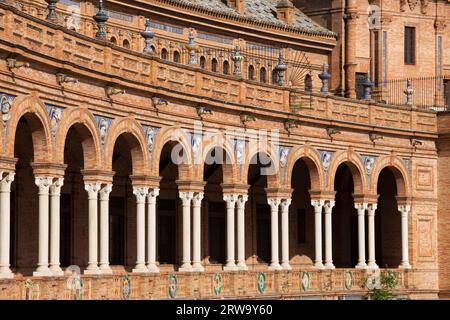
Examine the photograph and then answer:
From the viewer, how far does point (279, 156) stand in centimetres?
4966

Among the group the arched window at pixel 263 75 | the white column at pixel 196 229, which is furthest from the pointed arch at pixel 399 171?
the white column at pixel 196 229

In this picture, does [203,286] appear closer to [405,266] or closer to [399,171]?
[405,266]

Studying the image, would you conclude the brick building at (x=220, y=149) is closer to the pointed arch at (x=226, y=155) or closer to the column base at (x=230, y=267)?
the pointed arch at (x=226, y=155)

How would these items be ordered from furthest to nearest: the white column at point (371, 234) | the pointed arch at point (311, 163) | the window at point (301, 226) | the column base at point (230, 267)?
1. the window at point (301, 226)
2. the white column at point (371, 234)
3. the pointed arch at point (311, 163)
4. the column base at point (230, 267)

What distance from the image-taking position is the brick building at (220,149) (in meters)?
36.0

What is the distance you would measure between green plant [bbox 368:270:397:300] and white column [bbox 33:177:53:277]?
54.2ft

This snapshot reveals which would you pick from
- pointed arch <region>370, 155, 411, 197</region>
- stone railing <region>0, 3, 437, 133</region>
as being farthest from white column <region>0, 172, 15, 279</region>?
pointed arch <region>370, 155, 411, 197</region>

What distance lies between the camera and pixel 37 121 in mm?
35156

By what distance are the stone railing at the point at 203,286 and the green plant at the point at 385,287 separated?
0.66 meters

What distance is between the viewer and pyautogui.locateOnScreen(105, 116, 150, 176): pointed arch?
131ft

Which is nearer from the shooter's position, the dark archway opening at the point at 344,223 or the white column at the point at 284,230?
the white column at the point at 284,230

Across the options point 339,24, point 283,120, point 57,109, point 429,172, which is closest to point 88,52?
point 57,109
